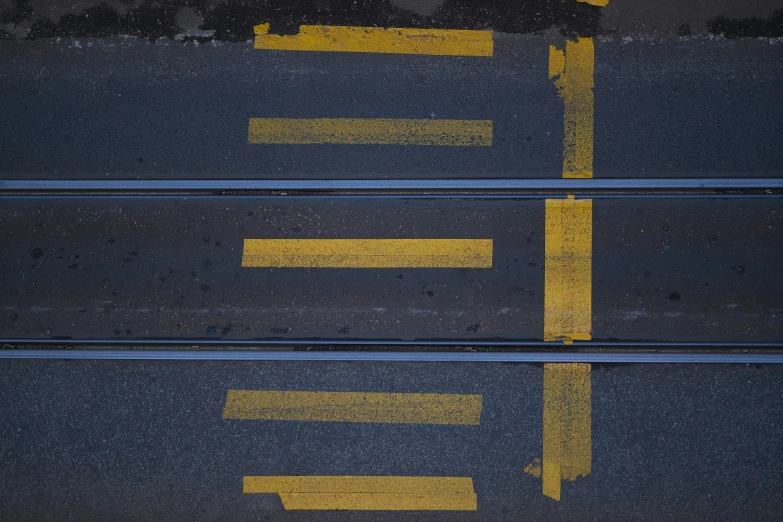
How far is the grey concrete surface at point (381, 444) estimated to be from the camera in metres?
3.18

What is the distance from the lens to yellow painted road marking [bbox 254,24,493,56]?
340cm

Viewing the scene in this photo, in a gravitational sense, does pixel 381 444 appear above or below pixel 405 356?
below

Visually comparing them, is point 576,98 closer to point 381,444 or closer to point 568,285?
point 568,285

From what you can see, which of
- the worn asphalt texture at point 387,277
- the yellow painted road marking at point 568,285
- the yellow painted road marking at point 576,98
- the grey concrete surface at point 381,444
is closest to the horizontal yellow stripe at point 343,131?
the worn asphalt texture at point 387,277

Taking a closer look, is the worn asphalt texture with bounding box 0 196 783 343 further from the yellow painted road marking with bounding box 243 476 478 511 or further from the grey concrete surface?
the yellow painted road marking with bounding box 243 476 478 511

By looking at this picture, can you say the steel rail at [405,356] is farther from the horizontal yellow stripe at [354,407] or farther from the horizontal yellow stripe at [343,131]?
the horizontal yellow stripe at [343,131]

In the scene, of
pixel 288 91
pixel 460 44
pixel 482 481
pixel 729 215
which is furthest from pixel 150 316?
pixel 729 215

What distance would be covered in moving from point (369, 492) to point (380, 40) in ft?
9.67

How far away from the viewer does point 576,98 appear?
336cm

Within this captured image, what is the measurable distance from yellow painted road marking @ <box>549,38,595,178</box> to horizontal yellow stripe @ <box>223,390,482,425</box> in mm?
1655

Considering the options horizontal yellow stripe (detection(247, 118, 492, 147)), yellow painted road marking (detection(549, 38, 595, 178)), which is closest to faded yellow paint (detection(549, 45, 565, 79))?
yellow painted road marking (detection(549, 38, 595, 178))

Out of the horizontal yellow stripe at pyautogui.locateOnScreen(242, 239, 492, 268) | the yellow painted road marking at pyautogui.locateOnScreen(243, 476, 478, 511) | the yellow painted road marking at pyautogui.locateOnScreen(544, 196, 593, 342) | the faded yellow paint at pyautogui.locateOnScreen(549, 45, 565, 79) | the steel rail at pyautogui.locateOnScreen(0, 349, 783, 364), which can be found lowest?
the yellow painted road marking at pyautogui.locateOnScreen(243, 476, 478, 511)

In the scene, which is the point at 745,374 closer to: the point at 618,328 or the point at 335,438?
the point at 618,328

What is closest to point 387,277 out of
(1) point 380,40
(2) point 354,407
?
(2) point 354,407
